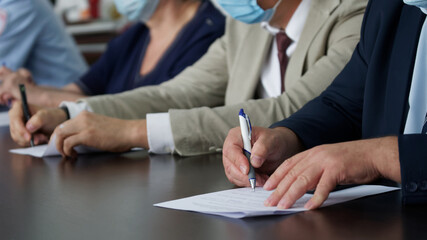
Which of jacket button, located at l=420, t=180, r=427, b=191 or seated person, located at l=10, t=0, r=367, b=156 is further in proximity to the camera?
seated person, located at l=10, t=0, r=367, b=156

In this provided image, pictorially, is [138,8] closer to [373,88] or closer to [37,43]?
[37,43]

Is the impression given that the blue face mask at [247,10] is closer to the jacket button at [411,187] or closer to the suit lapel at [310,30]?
the suit lapel at [310,30]

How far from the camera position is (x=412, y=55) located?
1223 mm

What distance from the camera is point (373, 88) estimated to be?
4.23 ft

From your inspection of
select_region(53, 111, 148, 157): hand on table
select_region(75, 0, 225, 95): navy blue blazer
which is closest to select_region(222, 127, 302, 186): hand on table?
select_region(53, 111, 148, 157): hand on table

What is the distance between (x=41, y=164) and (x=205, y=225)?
777 millimetres

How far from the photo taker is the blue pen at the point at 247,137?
110cm

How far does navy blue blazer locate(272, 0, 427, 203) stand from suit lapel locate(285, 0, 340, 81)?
30 centimetres

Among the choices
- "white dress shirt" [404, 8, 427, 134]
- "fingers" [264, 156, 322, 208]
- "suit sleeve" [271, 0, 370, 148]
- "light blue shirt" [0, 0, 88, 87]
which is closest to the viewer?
"fingers" [264, 156, 322, 208]

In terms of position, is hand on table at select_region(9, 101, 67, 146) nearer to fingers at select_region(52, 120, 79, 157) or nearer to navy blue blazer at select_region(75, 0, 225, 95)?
fingers at select_region(52, 120, 79, 157)

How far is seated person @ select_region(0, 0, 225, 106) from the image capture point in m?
2.53

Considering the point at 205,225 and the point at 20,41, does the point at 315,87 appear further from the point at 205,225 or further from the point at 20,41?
the point at 20,41

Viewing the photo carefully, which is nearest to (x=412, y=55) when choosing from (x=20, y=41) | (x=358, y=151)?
(x=358, y=151)

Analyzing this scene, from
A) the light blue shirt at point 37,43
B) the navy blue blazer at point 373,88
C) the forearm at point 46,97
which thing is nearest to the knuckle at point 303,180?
the navy blue blazer at point 373,88
